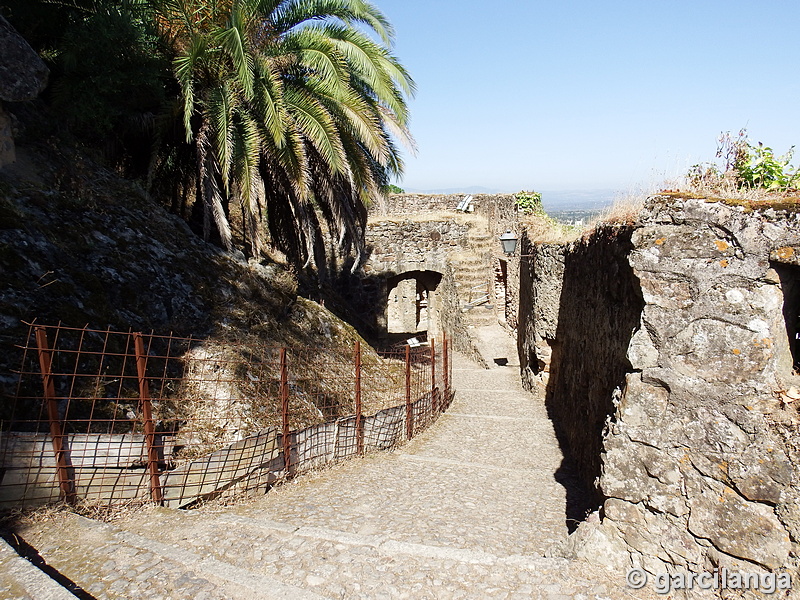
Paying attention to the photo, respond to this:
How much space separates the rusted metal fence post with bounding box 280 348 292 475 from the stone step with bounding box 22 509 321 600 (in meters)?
1.65

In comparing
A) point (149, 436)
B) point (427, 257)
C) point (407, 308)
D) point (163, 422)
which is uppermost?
point (427, 257)

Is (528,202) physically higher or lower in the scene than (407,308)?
higher

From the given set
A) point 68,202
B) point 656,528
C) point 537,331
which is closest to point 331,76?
point 68,202

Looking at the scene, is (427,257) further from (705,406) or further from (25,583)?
(25,583)

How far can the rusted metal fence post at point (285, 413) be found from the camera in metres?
4.89

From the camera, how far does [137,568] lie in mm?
2988

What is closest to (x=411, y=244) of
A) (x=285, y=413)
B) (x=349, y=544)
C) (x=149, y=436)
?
(x=285, y=413)

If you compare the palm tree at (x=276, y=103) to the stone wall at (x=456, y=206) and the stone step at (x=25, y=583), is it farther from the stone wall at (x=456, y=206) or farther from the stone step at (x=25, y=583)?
the stone wall at (x=456, y=206)

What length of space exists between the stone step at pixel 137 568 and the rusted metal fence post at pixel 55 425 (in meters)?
0.29

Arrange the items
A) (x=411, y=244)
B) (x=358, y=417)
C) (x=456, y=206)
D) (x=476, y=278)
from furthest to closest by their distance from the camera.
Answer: (x=456, y=206) → (x=411, y=244) → (x=476, y=278) → (x=358, y=417)

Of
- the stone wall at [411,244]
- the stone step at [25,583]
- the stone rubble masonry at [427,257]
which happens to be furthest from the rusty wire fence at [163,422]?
the stone wall at [411,244]

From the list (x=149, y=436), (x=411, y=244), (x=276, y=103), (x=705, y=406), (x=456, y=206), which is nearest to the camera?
(x=705, y=406)

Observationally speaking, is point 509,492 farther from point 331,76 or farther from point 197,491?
point 331,76

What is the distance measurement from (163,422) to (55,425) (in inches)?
58.6
